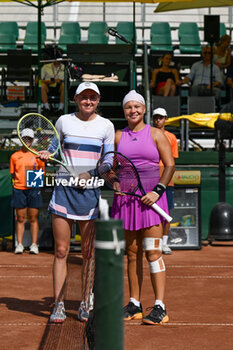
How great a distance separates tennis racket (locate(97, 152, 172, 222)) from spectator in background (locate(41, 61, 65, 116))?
8378mm

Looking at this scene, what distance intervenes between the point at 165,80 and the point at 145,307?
10273 mm

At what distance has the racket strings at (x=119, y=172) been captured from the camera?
213 inches

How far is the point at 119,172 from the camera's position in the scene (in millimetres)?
5520

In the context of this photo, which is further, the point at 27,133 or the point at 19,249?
the point at 19,249

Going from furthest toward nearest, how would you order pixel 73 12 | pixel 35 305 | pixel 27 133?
1. pixel 73 12
2. pixel 27 133
3. pixel 35 305

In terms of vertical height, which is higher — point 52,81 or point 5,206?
point 52,81

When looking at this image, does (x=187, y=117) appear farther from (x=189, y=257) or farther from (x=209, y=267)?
(x=209, y=267)

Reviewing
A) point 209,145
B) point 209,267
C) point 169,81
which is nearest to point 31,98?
point 169,81

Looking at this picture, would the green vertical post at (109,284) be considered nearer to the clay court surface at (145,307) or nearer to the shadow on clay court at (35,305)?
the clay court surface at (145,307)

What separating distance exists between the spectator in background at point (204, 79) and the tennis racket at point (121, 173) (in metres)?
10.8

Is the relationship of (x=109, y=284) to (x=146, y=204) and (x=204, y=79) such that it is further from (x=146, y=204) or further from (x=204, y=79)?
(x=204, y=79)

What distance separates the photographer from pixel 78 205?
5.52 metres

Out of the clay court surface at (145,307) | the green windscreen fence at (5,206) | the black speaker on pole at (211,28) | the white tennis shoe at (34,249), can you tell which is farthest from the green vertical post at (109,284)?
the black speaker on pole at (211,28)

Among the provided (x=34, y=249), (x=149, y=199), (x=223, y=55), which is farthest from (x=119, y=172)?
(x=223, y=55)
